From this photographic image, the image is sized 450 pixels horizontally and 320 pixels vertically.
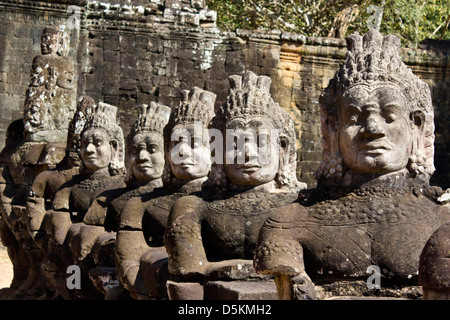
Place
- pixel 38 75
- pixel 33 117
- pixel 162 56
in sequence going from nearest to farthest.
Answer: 1. pixel 33 117
2. pixel 38 75
3. pixel 162 56

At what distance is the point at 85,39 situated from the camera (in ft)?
48.3

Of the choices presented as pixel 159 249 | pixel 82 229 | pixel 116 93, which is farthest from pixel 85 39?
pixel 159 249

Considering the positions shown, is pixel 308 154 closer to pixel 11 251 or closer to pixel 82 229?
pixel 11 251

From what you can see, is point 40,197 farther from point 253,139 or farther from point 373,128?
point 373,128

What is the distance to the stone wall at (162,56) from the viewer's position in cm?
1391

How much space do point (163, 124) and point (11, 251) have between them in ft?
14.3

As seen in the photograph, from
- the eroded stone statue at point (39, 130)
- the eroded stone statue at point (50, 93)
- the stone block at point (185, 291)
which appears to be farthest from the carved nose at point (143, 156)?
the eroded stone statue at point (50, 93)

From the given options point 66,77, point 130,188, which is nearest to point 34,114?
point 66,77

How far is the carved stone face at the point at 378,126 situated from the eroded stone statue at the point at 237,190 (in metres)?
1.10

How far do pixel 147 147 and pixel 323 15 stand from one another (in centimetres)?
1418

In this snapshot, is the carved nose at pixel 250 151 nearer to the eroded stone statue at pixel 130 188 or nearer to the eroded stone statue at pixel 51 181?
the eroded stone statue at pixel 130 188

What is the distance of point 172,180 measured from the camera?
21.2 ft

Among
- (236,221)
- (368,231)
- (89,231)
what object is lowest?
(89,231)

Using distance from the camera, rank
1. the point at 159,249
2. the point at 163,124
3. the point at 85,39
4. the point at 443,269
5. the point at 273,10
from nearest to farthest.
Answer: the point at 443,269 < the point at 159,249 < the point at 163,124 < the point at 85,39 < the point at 273,10
